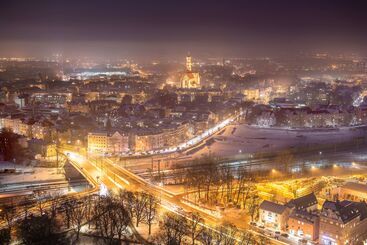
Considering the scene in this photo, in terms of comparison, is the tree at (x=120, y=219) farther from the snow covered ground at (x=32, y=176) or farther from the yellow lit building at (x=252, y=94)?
the yellow lit building at (x=252, y=94)

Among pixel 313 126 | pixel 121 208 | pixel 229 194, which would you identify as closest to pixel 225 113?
pixel 313 126

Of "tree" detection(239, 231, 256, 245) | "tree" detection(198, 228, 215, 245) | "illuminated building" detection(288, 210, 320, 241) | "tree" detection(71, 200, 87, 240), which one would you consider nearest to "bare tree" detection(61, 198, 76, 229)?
"tree" detection(71, 200, 87, 240)

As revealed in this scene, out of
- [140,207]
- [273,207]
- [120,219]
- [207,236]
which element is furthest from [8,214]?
[273,207]

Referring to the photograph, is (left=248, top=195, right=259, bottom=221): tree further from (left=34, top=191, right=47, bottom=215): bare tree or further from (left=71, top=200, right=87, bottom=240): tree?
(left=34, top=191, right=47, bottom=215): bare tree

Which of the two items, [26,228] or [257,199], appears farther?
[257,199]

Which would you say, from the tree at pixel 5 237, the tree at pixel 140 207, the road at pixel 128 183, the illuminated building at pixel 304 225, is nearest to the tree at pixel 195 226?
the road at pixel 128 183

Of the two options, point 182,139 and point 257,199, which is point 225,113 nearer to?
point 182,139

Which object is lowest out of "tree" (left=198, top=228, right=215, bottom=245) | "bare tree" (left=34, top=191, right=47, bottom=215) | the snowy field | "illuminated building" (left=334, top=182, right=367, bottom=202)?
"tree" (left=198, top=228, right=215, bottom=245)
